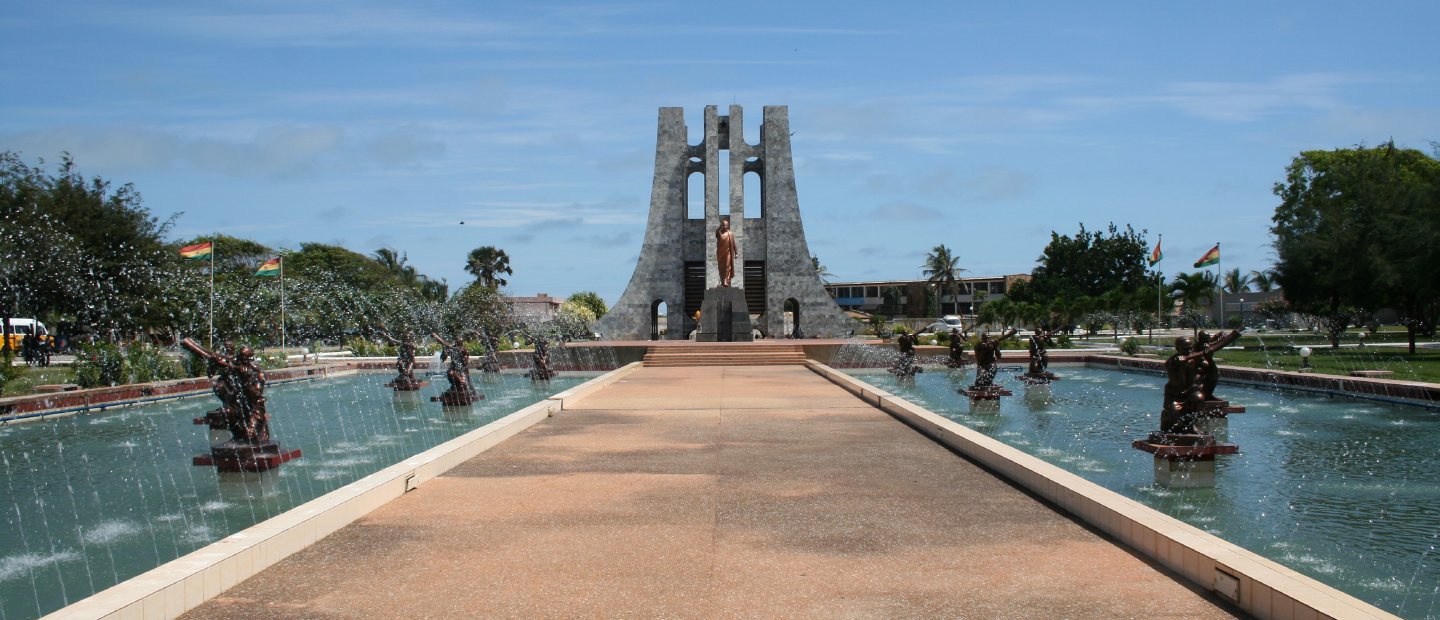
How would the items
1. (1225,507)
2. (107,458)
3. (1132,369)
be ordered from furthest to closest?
(1132,369) → (107,458) → (1225,507)

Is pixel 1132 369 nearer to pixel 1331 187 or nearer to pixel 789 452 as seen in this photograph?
pixel 789 452

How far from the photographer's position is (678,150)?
45.0m

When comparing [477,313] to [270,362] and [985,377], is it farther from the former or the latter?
[985,377]

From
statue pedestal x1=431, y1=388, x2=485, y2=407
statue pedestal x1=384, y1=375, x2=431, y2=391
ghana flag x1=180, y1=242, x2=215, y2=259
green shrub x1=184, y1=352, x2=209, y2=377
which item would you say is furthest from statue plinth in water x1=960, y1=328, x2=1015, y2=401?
ghana flag x1=180, y1=242, x2=215, y2=259

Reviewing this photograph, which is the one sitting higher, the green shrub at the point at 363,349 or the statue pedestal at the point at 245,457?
the green shrub at the point at 363,349

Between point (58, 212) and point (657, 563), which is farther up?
point (58, 212)

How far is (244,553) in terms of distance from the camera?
5.63 meters

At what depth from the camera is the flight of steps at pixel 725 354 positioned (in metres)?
27.7

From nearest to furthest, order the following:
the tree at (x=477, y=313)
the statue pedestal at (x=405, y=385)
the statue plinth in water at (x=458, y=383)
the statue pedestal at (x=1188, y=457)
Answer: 1. the statue pedestal at (x=1188, y=457)
2. the statue plinth in water at (x=458, y=383)
3. the statue pedestal at (x=405, y=385)
4. the tree at (x=477, y=313)

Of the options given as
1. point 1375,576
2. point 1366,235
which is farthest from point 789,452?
point 1366,235

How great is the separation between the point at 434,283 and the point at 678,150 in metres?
33.6

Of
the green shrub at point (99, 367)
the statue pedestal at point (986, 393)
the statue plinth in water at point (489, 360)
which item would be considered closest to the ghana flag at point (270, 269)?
the statue plinth in water at point (489, 360)

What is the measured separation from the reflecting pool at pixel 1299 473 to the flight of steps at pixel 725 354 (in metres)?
9.47

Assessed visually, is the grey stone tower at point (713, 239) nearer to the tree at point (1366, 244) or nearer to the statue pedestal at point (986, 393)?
the tree at point (1366, 244)
